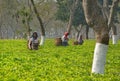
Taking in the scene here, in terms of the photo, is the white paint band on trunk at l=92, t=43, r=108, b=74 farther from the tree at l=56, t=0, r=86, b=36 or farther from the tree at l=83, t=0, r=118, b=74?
the tree at l=56, t=0, r=86, b=36

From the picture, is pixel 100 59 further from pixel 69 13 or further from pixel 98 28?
pixel 69 13

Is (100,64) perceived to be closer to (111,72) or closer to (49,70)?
(111,72)

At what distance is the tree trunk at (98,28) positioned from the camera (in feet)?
50.1

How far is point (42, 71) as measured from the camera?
15969 millimetres

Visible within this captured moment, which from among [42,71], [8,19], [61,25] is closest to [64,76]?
[42,71]

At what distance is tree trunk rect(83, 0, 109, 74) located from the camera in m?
15.3

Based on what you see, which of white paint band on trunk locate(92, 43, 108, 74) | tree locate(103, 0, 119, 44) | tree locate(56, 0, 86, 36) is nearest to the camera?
white paint band on trunk locate(92, 43, 108, 74)

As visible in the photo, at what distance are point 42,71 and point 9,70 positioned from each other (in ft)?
5.02

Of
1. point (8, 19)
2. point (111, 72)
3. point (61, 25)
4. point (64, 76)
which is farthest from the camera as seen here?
point (61, 25)

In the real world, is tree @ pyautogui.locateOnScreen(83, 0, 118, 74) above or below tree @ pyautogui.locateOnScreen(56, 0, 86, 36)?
below

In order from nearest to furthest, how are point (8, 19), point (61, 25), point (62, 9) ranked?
1. point (62, 9)
2. point (8, 19)
3. point (61, 25)

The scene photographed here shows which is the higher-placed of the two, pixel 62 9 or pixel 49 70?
pixel 62 9

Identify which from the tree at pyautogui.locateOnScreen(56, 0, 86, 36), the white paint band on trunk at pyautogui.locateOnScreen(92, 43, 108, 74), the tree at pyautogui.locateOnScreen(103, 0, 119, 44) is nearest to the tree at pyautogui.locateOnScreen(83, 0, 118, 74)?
the white paint band on trunk at pyautogui.locateOnScreen(92, 43, 108, 74)

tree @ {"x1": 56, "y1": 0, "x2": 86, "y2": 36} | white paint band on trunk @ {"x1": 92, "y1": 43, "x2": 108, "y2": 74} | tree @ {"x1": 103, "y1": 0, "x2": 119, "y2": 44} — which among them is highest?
tree @ {"x1": 56, "y1": 0, "x2": 86, "y2": 36}
